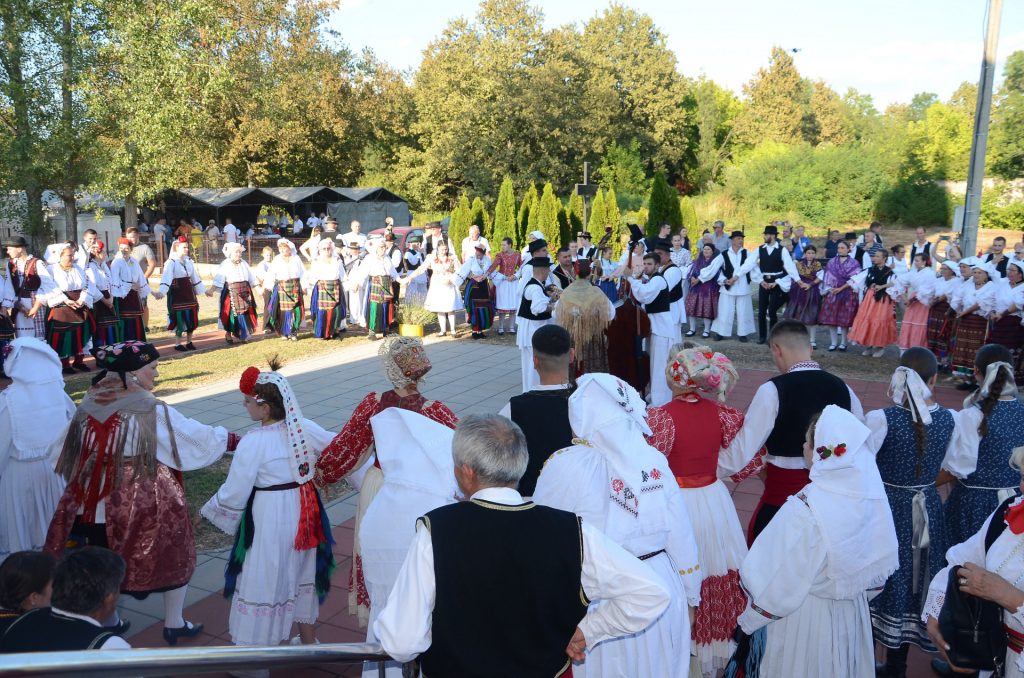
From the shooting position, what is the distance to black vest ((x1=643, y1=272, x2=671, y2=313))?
28.8 ft

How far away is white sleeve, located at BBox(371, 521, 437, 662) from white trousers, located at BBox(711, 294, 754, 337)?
496 inches

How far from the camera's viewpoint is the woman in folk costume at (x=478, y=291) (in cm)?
1402

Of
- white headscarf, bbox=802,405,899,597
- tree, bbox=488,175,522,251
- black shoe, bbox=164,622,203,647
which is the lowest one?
black shoe, bbox=164,622,203,647

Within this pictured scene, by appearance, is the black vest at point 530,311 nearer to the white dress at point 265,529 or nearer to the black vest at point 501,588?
the white dress at point 265,529

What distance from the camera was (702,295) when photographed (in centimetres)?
1450

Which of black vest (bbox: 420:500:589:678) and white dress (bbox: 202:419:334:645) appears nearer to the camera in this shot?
black vest (bbox: 420:500:589:678)

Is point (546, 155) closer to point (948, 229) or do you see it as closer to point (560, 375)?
point (948, 229)

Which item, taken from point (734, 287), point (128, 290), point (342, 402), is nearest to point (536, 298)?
point (342, 402)

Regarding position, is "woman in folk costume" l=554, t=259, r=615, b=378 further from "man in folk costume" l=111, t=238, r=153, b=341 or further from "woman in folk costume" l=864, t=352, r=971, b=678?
"man in folk costume" l=111, t=238, r=153, b=341

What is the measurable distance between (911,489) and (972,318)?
787 cm

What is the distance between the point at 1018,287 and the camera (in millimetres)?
10352

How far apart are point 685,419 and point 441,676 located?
78.5 inches

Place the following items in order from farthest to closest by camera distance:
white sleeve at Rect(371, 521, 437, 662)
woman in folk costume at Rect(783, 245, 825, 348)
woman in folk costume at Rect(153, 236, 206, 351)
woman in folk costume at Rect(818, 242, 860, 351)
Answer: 1. woman in folk costume at Rect(783, 245, 825, 348)
2. woman in folk costume at Rect(818, 242, 860, 351)
3. woman in folk costume at Rect(153, 236, 206, 351)
4. white sleeve at Rect(371, 521, 437, 662)

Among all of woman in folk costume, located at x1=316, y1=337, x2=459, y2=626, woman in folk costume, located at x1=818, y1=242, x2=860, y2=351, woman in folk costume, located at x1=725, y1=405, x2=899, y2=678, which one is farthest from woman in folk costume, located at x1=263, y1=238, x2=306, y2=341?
woman in folk costume, located at x1=725, y1=405, x2=899, y2=678
